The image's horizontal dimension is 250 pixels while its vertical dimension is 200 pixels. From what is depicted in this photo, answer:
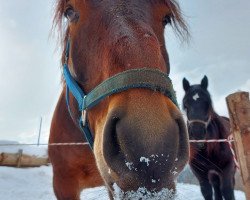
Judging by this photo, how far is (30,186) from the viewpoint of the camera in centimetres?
954

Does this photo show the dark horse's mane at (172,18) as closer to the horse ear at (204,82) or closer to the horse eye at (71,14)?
the horse eye at (71,14)

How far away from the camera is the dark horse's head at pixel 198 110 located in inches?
224

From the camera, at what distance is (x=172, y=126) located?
1.32 meters

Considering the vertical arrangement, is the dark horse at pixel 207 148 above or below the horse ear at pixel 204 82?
below

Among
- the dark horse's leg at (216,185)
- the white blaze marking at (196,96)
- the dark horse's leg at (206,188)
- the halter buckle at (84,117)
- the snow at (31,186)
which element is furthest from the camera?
the snow at (31,186)

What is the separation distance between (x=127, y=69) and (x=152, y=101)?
0.25 metres

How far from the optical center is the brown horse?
126 centimetres

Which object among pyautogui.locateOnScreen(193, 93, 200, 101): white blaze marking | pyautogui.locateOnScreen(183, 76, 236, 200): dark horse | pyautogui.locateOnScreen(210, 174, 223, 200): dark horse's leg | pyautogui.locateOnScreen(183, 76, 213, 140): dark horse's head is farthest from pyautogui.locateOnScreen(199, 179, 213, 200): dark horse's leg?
pyautogui.locateOnScreen(193, 93, 200, 101): white blaze marking

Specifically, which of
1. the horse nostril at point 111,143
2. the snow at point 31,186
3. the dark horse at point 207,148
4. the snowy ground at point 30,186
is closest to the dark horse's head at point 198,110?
the dark horse at point 207,148

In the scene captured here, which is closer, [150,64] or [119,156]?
[119,156]

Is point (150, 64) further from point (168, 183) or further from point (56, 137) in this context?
point (56, 137)

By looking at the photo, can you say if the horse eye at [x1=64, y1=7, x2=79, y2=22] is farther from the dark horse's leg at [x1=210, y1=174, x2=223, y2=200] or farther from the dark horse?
the dark horse's leg at [x1=210, y1=174, x2=223, y2=200]

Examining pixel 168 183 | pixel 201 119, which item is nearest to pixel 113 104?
pixel 168 183

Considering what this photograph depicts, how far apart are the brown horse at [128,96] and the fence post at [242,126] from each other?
0.61m
